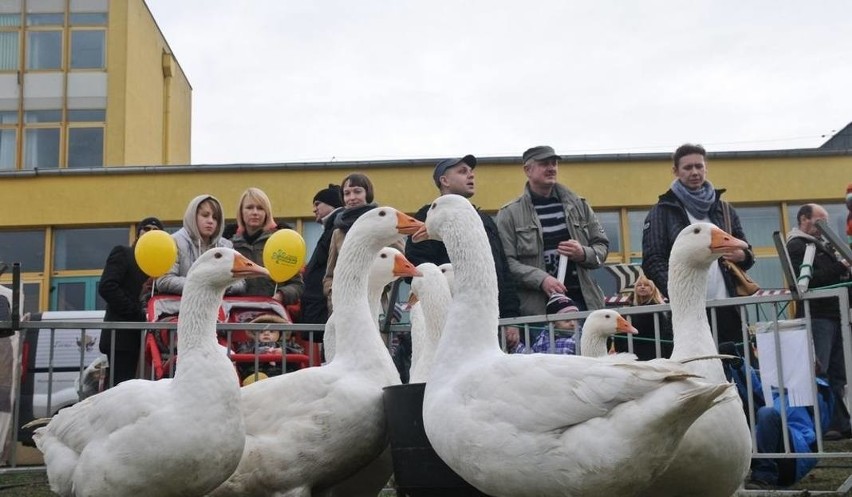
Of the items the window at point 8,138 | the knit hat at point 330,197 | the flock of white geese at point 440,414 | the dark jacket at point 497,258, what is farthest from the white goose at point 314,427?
the window at point 8,138

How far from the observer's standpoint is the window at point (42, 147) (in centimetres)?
2466

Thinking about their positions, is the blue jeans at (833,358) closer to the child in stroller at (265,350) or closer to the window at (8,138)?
the child in stroller at (265,350)

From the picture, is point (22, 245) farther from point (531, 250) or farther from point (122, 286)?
point (531, 250)

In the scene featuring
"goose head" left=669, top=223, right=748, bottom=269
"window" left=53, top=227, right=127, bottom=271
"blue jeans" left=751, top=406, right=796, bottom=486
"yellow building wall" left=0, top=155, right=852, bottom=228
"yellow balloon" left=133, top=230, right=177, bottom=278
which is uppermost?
"yellow building wall" left=0, top=155, right=852, bottom=228

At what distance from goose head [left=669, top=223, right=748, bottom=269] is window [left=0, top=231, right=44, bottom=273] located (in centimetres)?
1670

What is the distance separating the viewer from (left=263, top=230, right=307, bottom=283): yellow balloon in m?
8.45

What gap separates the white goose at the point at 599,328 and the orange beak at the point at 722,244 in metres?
1.29

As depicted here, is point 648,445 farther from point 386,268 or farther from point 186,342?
point 386,268

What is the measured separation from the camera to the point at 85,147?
24.6 m

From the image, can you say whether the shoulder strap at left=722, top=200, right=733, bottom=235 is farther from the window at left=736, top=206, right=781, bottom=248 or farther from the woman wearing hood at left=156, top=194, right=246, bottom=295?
the window at left=736, top=206, right=781, bottom=248

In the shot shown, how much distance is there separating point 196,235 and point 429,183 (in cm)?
1118

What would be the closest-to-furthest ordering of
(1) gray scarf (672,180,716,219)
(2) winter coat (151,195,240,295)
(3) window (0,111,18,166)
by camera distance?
(1) gray scarf (672,180,716,219) < (2) winter coat (151,195,240,295) < (3) window (0,111,18,166)

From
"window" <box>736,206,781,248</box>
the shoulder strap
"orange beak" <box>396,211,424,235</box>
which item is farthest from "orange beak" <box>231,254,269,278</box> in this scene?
"window" <box>736,206,781,248</box>

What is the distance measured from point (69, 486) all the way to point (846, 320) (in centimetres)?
476
